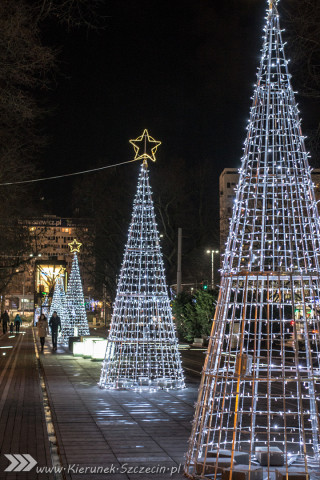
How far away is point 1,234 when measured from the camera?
33188 millimetres

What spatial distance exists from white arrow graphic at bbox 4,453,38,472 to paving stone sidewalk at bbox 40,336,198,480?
1.32 feet

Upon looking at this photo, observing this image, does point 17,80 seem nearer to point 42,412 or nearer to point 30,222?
point 42,412

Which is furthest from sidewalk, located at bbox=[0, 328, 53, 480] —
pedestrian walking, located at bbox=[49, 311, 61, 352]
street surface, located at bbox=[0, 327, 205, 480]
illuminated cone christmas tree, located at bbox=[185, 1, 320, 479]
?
pedestrian walking, located at bbox=[49, 311, 61, 352]

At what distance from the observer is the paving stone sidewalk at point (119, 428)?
8.70m

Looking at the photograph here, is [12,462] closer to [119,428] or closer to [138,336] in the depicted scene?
[119,428]

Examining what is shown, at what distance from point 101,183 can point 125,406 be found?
4306 centimetres

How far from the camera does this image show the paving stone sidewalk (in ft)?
28.5

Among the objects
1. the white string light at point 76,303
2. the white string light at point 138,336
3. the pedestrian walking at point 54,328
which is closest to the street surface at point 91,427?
the white string light at point 138,336

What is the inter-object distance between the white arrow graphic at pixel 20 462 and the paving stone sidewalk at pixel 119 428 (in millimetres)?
402

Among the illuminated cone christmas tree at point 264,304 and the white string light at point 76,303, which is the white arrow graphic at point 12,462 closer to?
the illuminated cone christmas tree at point 264,304

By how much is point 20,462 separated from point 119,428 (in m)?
2.85

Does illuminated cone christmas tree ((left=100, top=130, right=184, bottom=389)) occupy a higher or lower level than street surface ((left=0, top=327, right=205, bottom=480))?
higher

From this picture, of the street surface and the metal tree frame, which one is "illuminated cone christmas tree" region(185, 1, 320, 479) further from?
the metal tree frame

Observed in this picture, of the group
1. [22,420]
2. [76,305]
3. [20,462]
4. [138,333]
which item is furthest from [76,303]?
[20,462]
